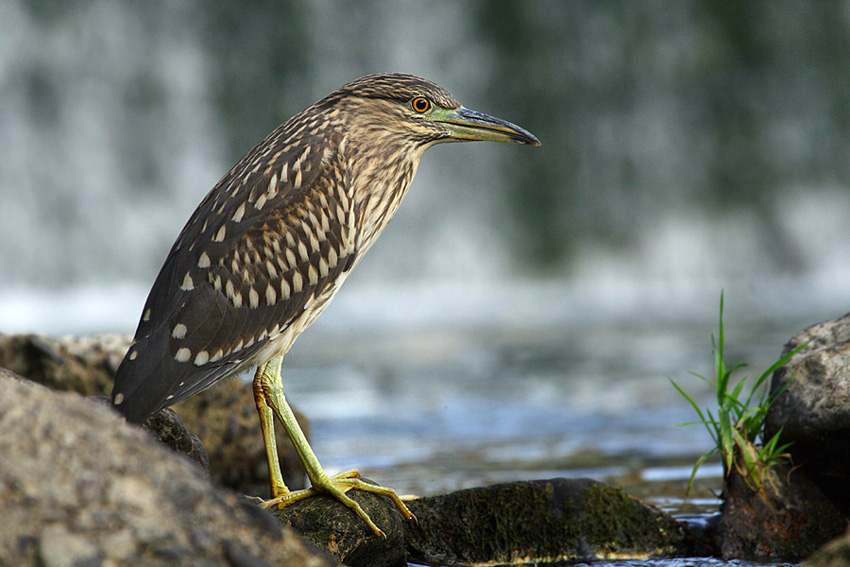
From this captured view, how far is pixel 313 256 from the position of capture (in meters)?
3.74

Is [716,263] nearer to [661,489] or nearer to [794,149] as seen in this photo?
[794,149]

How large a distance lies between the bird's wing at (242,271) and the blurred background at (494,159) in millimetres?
10668

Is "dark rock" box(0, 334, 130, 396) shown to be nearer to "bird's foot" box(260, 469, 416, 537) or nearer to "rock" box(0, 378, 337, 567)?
"bird's foot" box(260, 469, 416, 537)

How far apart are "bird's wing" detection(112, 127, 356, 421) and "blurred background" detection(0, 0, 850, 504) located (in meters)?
10.7

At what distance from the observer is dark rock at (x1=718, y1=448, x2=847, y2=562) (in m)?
3.61

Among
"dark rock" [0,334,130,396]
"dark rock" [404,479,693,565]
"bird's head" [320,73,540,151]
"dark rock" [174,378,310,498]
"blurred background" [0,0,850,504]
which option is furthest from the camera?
"blurred background" [0,0,850,504]

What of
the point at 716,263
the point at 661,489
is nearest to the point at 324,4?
the point at 716,263

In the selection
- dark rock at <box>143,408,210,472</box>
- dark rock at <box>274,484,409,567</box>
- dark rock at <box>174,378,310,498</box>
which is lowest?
dark rock at <box>174,378,310,498</box>

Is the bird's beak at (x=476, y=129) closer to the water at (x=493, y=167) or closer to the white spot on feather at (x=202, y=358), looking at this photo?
the white spot on feather at (x=202, y=358)

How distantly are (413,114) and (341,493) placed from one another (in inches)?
69.1

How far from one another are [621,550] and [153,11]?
2048 centimetres

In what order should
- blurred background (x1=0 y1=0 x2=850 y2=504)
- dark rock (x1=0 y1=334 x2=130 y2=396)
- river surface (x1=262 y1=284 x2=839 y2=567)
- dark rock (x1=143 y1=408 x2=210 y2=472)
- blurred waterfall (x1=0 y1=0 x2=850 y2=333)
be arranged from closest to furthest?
1. dark rock (x1=143 y1=408 x2=210 y2=472)
2. dark rock (x1=0 y1=334 x2=130 y2=396)
3. river surface (x1=262 y1=284 x2=839 y2=567)
4. blurred background (x1=0 y1=0 x2=850 y2=504)
5. blurred waterfall (x1=0 y1=0 x2=850 y2=333)

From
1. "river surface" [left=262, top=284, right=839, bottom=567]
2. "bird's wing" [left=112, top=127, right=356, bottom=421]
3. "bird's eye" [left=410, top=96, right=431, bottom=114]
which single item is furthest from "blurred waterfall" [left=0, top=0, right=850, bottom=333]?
"bird's wing" [left=112, top=127, right=356, bottom=421]

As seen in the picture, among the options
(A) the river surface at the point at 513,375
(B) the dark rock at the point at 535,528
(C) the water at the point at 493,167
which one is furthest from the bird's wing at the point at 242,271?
(C) the water at the point at 493,167
